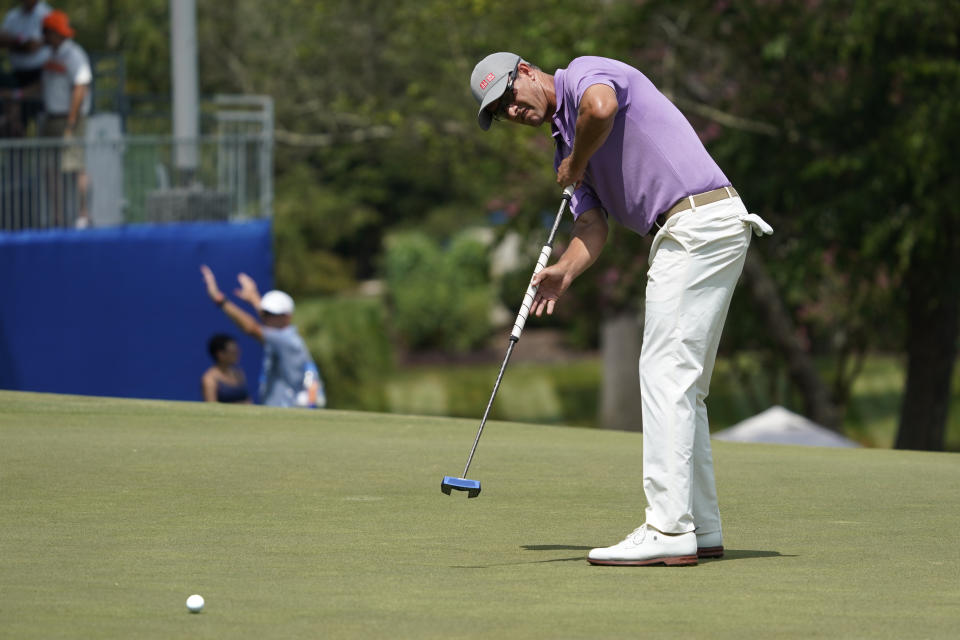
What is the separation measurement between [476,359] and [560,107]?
3179 centimetres

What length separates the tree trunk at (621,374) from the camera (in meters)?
26.6

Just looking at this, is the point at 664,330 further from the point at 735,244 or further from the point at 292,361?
the point at 292,361

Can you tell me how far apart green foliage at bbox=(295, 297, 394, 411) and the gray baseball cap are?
21.1 m

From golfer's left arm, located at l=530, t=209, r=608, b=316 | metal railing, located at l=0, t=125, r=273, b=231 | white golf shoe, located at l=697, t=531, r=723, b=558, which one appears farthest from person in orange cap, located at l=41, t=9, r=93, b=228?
white golf shoe, located at l=697, t=531, r=723, b=558

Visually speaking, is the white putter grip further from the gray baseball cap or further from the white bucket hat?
the white bucket hat

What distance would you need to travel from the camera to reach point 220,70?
93.8 feet

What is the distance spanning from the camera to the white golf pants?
559cm

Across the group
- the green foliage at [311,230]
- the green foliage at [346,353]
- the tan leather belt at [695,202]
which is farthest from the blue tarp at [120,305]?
the green foliage at [311,230]

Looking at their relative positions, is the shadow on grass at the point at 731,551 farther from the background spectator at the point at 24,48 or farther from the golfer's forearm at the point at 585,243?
the background spectator at the point at 24,48

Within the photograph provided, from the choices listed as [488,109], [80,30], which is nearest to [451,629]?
[488,109]

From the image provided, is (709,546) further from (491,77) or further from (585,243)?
(491,77)

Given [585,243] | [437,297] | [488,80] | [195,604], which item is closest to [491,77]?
[488,80]

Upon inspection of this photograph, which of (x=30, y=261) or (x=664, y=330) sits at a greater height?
(x=664, y=330)

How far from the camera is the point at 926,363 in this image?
1898cm
